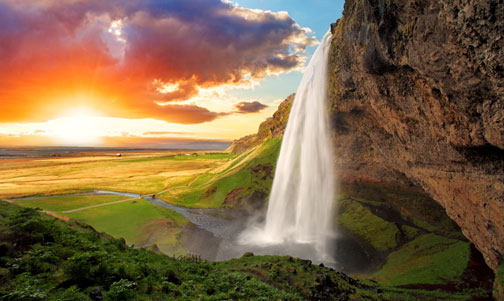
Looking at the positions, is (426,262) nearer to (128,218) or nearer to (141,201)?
(128,218)

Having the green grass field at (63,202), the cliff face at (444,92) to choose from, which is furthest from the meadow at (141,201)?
the cliff face at (444,92)

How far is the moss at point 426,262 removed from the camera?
64.2 ft

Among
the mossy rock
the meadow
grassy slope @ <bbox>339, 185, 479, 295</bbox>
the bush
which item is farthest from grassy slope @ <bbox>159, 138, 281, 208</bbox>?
the bush

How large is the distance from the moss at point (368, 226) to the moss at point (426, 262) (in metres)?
1.91

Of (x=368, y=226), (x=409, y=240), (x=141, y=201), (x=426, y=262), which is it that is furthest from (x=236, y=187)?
(x=426, y=262)

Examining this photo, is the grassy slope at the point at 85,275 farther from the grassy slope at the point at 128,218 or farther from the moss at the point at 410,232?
the grassy slope at the point at 128,218

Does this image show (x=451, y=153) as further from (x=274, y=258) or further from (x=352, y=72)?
(x=274, y=258)

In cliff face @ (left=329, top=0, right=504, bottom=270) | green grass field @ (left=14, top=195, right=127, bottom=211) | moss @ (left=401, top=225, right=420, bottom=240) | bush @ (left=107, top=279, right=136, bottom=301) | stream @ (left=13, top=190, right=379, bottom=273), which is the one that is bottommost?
stream @ (left=13, top=190, right=379, bottom=273)

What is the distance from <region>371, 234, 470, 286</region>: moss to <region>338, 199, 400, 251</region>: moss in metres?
1.91

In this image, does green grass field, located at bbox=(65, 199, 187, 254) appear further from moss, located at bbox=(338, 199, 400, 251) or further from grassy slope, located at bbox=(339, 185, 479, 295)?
moss, located at bbox=(338, 199, 400, 251)

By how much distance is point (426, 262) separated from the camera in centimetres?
2262

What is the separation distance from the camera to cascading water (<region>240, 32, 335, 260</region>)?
36000 millimetres

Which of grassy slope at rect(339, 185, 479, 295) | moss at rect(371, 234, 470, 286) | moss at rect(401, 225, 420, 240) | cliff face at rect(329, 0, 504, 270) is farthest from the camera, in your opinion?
moss at rect(401, 225, 420, 240)

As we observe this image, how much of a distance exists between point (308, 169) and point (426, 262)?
64.4 ft
